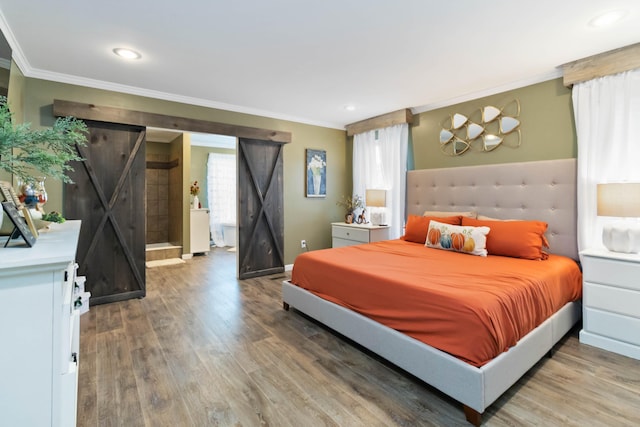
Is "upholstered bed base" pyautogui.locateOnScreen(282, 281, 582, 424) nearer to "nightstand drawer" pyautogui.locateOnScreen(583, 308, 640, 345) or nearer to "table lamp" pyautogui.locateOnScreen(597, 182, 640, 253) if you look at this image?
"nightstand drawer" pyautogui.locateOnScreen(583, 308, 640, 345)

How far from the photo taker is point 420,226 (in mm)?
3664

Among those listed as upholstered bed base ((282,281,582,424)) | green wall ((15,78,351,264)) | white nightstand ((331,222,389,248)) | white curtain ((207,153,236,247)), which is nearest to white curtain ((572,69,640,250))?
upholstered bed base ((282,281,582,424))

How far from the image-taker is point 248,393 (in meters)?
1.88

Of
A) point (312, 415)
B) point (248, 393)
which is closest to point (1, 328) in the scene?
point (248, 393)

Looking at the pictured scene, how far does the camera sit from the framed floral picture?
5070 millimetres

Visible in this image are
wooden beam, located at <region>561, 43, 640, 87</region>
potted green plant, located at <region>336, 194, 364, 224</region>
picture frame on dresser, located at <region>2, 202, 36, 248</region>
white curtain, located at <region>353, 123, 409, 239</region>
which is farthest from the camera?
potted green plant, located at <region>336, 194, 364, 224</region>

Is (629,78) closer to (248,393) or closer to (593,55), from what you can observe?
(593,55)

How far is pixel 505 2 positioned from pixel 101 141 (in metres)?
3.87

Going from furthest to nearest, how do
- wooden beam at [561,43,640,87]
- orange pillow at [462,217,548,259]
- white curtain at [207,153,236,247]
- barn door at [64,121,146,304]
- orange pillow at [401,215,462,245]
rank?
white curtain at [207,153,236,247], orange pillow at [401,215,462,245], barn door at [64,121,146,304], orange pillow at [462,217,548,259], wooden beam at [561,43,640,87]

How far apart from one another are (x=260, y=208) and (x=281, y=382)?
2846mm

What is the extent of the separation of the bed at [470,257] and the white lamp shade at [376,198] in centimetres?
36

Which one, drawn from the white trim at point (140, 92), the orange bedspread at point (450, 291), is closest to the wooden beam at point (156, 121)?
the white trim at point (140, 92)

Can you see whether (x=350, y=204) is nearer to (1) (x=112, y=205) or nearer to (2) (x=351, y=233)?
(2) (x=351, y=233)

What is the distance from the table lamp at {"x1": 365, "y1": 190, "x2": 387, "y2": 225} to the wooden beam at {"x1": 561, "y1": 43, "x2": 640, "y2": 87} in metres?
2.40
